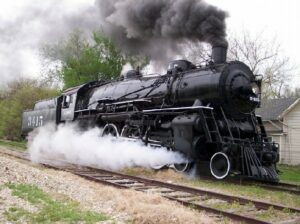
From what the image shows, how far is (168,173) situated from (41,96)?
82.2 ft

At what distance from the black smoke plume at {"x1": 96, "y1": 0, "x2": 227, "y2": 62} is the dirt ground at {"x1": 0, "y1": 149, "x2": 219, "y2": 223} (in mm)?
6007

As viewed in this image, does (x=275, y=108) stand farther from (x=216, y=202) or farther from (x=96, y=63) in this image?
(x=216, y=202)

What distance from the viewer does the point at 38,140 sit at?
62.3 ft

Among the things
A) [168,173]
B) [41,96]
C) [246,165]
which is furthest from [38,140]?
[41,96]

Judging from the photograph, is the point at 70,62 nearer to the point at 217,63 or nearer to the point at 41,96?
the point at 41,96

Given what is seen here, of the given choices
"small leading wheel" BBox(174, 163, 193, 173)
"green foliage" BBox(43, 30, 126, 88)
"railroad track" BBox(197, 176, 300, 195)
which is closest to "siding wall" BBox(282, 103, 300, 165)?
"green foliage" BBox(43, 30, 126, 88)

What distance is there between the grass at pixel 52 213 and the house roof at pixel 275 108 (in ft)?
60.2

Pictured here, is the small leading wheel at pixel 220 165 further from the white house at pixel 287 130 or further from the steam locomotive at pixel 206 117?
the white house at pixel 287 130

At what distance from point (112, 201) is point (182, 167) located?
15.4ft

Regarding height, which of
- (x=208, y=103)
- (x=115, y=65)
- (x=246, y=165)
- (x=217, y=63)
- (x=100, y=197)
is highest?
(x=115, y=65)

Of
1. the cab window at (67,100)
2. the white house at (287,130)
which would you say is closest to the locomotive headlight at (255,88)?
the cab window at (67,100)

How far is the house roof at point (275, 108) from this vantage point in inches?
913

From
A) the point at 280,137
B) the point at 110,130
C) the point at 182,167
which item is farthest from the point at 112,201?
the point at 280,137

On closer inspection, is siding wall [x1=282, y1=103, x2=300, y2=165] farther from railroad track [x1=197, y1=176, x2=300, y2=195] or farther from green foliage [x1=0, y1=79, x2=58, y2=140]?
green foliage [x1=0, y1=79, x2=58, y2=140]
